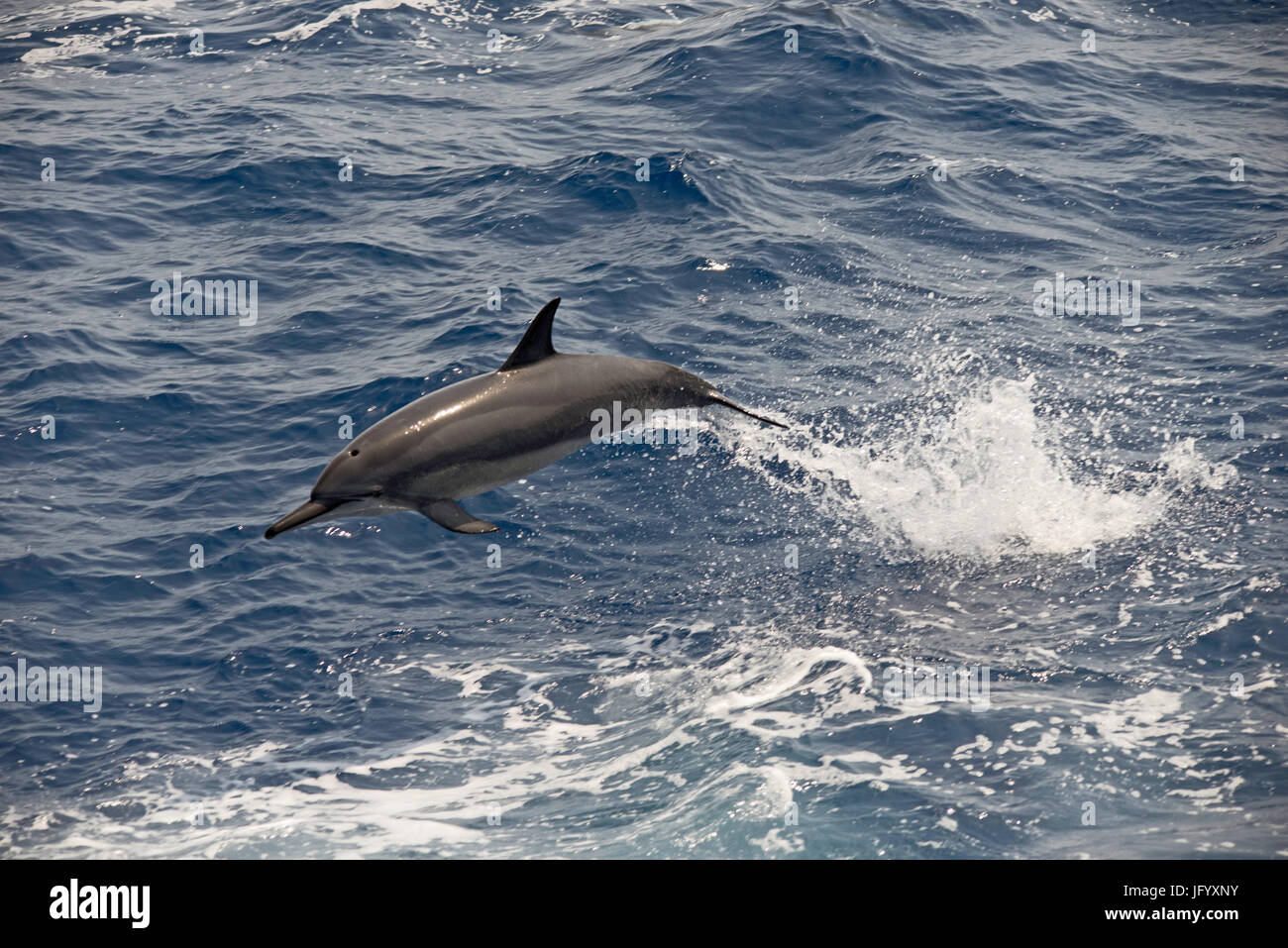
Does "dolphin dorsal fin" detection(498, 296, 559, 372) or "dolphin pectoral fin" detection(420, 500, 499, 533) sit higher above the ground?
"dolphin dorsal fin" detection(498, 296, 559, 372)

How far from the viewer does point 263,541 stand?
1412 cm

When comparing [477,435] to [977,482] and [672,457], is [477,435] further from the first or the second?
[977,482]

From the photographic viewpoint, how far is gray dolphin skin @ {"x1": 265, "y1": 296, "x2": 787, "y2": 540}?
9.23 metres

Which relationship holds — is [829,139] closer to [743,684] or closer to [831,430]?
[831,430]

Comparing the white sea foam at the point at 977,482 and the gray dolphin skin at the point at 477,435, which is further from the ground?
the gray dolphin skin at the point at 477,435

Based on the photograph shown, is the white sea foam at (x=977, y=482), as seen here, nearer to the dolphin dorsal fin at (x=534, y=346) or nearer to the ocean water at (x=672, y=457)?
the ocean water at (x=672, y=457)

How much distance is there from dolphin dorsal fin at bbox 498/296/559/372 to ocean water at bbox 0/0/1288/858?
3.40m

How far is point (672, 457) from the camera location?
15.7 metres

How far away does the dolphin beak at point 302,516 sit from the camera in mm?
8930

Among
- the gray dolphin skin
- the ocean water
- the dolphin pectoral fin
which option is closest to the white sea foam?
the ocean water

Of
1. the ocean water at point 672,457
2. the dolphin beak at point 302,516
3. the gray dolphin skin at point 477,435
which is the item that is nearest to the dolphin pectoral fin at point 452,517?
the gray dolphin skin at point 477,435

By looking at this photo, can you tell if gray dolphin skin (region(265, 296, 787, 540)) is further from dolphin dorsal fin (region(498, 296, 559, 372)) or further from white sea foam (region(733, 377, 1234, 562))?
white sea foam (region(733, 377, 1234, 562))

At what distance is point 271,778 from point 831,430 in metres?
7.50

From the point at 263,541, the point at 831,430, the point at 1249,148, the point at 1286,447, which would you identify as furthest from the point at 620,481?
the point at 1249,148
